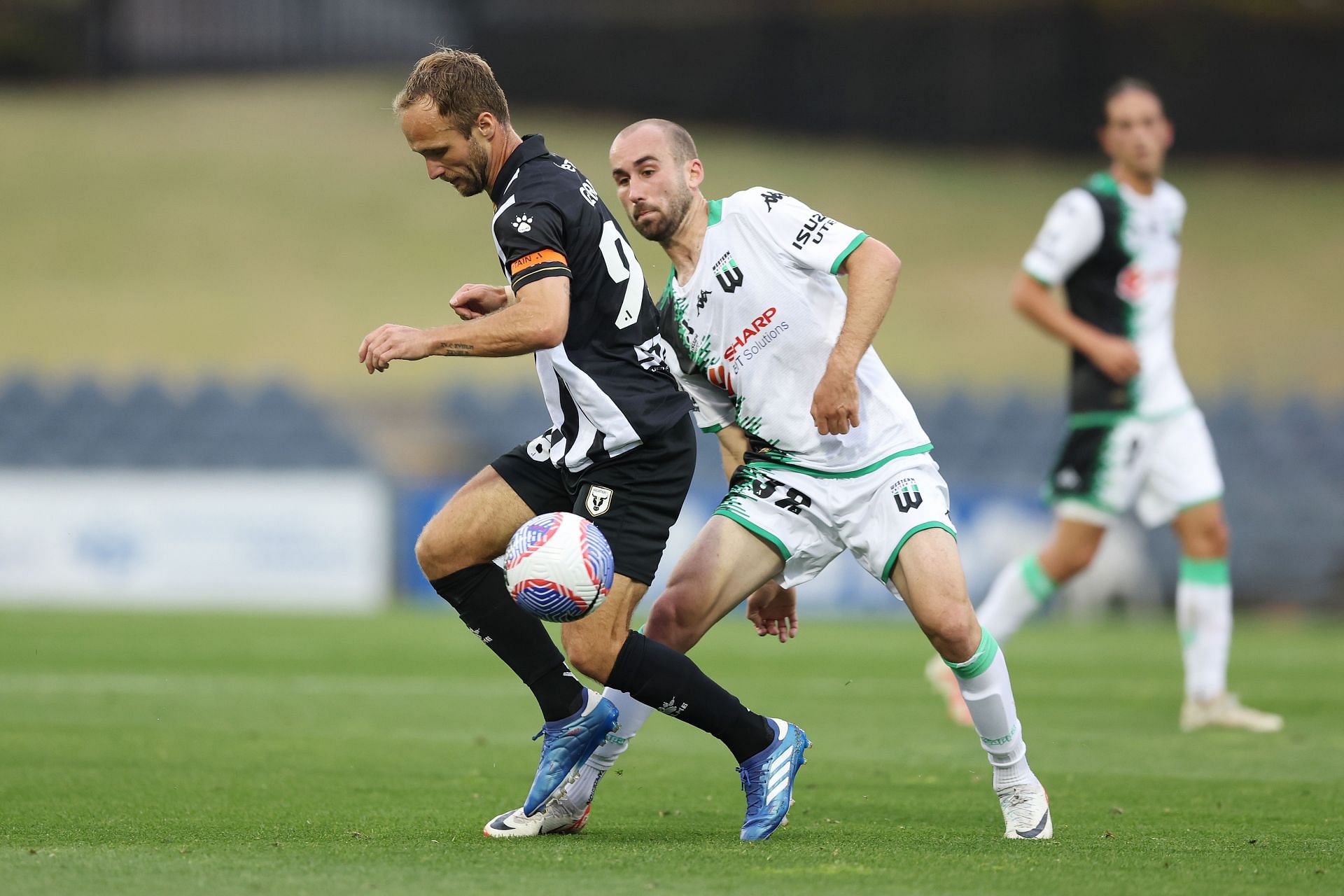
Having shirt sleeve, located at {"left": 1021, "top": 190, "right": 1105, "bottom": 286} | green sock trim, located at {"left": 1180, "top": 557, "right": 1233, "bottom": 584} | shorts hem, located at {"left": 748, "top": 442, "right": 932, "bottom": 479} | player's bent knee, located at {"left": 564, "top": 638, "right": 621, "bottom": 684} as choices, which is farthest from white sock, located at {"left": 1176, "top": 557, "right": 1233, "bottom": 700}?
player's bent knee, located at {"left": 564, "top": 638, "right": 621, "bottom": 684}

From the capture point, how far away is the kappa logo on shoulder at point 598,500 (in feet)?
17.8

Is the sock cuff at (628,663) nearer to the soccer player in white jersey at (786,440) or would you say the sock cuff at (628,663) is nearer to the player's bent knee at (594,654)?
the player's bent knee at (594,654)

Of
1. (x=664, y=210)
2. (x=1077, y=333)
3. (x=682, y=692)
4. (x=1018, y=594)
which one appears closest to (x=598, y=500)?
(x=682, y=692)

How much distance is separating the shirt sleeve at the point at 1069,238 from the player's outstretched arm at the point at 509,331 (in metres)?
4.25

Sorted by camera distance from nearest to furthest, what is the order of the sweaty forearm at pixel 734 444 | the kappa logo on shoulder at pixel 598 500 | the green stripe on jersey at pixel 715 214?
the kappa logo on shoulder at pixel 598 500, the green stripe on jersey at pixel 715 214, the sweaty forearm at pixel 734 444

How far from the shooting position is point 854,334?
529 centimetres

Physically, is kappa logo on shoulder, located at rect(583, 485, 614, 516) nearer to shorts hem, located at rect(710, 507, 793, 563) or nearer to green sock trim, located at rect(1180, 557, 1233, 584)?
shorts hem, located at rect(710, 507, 793, 563)

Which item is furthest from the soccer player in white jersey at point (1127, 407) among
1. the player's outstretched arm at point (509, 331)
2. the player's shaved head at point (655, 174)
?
the player's outstretched arm at point (509, 331)

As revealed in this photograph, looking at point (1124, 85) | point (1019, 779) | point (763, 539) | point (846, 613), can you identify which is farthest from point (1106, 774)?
point (846, 613)

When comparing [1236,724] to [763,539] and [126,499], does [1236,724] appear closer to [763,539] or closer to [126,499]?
[763,539]

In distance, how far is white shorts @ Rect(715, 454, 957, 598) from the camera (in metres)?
5.51

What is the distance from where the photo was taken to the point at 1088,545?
28.6 feet

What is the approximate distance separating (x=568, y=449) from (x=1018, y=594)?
12.6 ft

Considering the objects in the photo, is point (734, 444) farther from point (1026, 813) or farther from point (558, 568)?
point (1026, 813)
